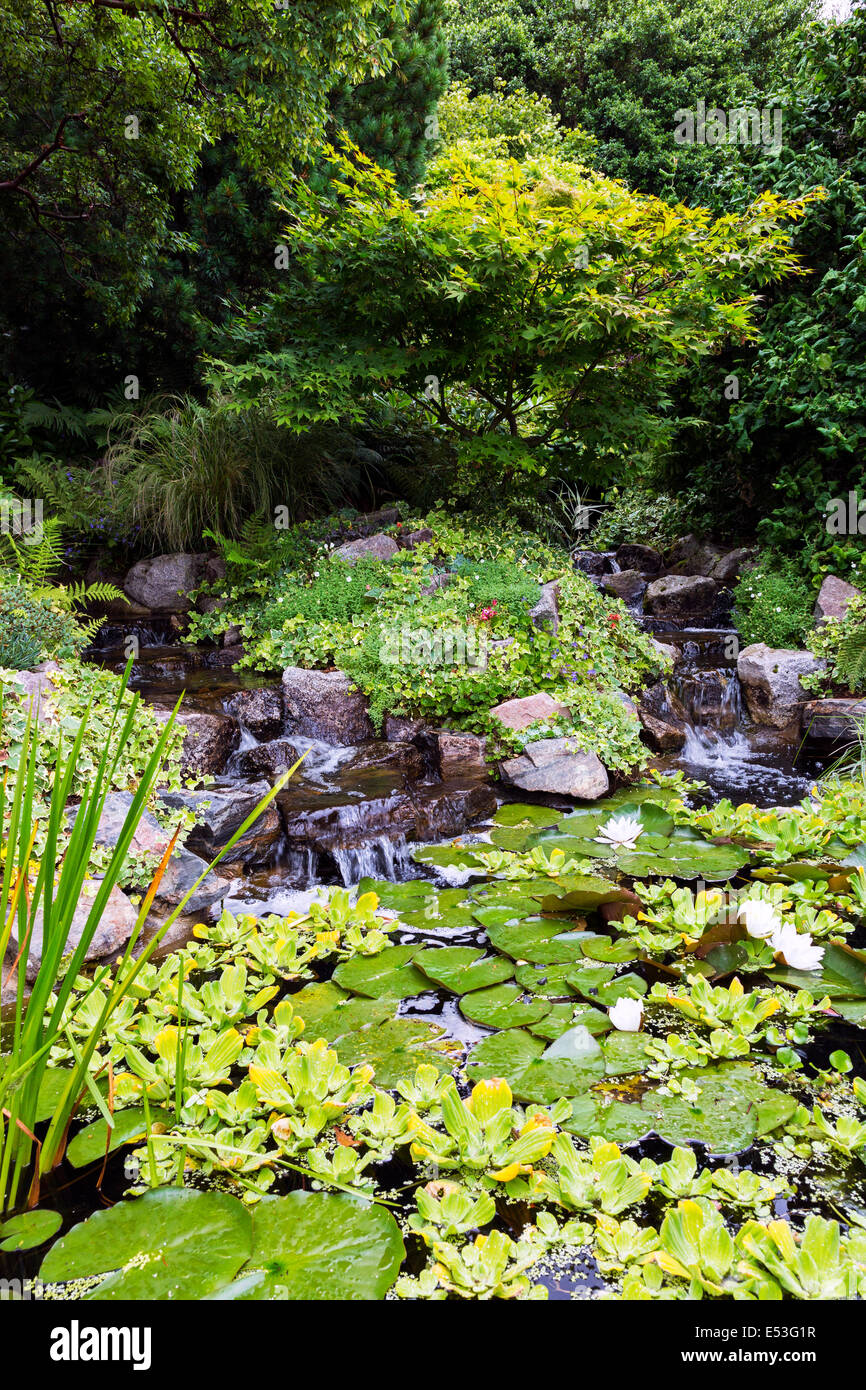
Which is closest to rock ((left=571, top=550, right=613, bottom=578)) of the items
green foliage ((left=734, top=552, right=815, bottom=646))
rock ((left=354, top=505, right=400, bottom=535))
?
green foliage ((left=734, top=552, right=815, bottom=646))

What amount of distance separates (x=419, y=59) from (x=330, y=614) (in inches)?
255

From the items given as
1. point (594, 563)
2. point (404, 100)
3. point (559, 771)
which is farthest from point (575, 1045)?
point (404, 100)

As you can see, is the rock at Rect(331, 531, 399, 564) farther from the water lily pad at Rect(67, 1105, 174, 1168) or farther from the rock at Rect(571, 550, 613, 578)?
the water lily pad at Rect(67, 1105, 174, 1168)

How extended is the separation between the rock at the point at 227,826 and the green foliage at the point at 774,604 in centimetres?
482

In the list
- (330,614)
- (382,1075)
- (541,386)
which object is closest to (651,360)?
(541,386)

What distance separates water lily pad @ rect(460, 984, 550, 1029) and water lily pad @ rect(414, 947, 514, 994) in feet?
0.09

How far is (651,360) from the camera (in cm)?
603

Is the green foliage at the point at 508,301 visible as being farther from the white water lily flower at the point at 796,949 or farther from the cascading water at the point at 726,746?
the white water lily flower at the point at 796,949

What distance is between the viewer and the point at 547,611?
5.25 metres

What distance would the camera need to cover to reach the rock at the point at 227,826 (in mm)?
3307

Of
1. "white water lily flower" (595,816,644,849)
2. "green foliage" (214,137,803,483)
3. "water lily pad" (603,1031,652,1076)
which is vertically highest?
"green foliage" (214,137,803,483)

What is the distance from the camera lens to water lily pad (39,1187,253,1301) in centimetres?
113

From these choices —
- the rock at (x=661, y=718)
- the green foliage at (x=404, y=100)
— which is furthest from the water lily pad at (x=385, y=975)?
the green foliage at (x=404, y=100)

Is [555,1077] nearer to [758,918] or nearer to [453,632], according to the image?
[758,918]
